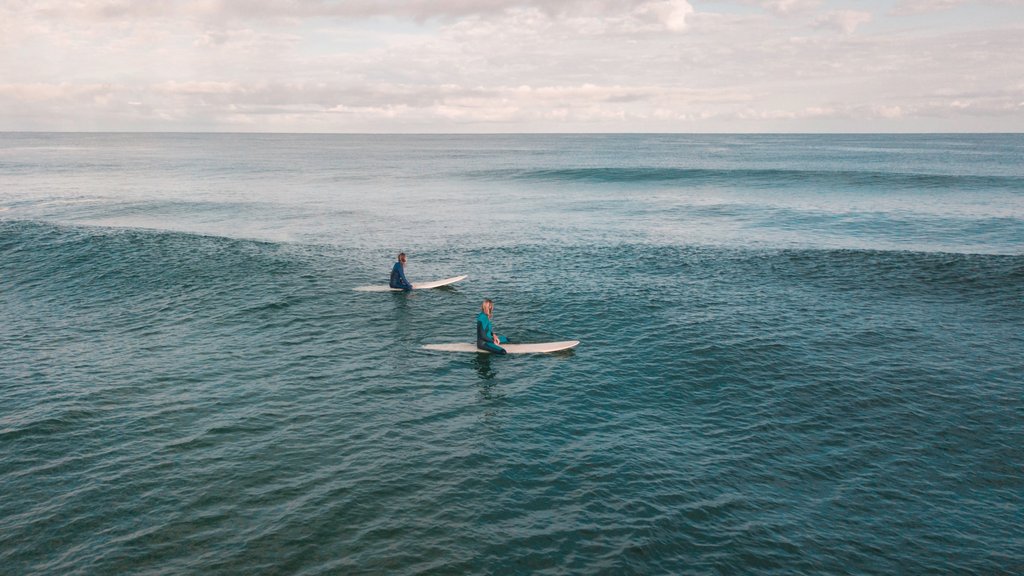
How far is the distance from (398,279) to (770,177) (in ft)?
293

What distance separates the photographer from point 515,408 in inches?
900

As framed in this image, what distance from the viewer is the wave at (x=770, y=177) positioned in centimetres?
9038

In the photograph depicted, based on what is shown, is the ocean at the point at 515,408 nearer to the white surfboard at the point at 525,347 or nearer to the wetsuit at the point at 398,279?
the white surfboard at the point at 525,347

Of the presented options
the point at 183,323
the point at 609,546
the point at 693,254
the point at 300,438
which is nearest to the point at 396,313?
the point at 183,323

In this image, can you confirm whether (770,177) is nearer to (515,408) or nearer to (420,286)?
(420,286)

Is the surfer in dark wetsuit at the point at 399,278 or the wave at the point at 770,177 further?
the wave at the point at 770,177

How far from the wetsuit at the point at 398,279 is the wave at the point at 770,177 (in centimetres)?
7655

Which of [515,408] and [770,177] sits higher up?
[770,177]

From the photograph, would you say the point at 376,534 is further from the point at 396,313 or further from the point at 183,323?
the point at 183,323

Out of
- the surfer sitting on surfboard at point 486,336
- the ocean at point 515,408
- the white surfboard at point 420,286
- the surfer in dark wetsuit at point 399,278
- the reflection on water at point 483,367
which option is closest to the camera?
the ocean at point 515,408

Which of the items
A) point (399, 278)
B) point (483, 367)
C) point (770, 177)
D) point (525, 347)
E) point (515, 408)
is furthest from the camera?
point (770, 177)

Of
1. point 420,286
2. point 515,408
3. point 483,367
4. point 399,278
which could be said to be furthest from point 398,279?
point 515,408

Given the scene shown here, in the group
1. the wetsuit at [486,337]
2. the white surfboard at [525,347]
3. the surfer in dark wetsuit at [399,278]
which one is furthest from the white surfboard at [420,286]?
the wetsuit at [486,337]

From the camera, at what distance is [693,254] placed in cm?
4822
